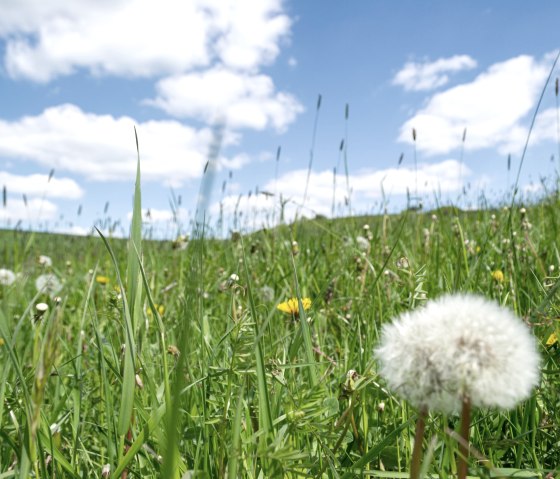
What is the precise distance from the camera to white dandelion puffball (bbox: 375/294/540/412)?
2.53ft

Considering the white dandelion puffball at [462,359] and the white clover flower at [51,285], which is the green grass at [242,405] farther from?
the white clover flower at [51,285]

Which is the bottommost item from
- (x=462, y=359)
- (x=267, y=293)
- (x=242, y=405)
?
(x=242, y=405)

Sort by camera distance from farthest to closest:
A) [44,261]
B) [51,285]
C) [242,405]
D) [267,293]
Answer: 1. [44,261]
2. [51,285]
3. [267,293]
4. [242,405]

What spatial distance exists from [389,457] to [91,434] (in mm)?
1184

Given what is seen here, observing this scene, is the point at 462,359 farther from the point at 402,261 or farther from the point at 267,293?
the point at 267,293

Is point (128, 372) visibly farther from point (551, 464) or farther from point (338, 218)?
point (338, 218)

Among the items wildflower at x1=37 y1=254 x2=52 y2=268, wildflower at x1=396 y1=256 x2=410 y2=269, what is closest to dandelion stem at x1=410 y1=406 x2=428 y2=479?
wildflower at x1=396 y1=256 x2=410 y2=269

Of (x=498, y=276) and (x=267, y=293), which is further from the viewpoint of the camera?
(x=267, y=293)

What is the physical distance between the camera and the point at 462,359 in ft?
2.53

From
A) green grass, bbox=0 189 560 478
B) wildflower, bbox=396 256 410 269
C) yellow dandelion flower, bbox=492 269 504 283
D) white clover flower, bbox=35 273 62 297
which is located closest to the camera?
green grass, bbox=0 189 560 478

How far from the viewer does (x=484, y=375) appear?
0.77m

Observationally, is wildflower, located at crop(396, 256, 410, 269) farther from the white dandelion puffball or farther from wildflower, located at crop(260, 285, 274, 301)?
wildflower, located at crop(260, 285, 274, 301)

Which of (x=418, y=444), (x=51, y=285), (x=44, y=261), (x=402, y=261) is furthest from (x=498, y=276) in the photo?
(x=44, y=261)

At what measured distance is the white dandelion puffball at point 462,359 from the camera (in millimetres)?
771
